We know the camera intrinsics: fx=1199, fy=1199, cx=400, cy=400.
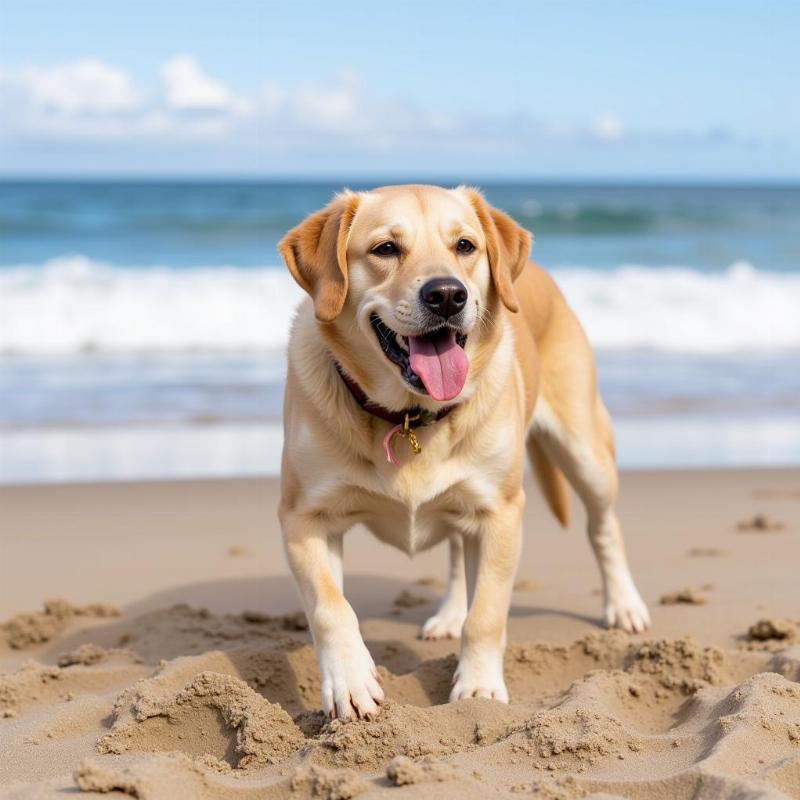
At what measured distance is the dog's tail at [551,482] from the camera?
5.09 metres

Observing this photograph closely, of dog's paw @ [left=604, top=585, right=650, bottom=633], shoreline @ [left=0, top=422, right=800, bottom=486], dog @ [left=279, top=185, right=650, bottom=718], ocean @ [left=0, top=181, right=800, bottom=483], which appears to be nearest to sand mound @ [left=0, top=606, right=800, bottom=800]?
dog @ [left=279, top=185, right=650, bottom=718]

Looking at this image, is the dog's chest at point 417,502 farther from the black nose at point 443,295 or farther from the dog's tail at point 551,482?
the dog's tail at point 551,482

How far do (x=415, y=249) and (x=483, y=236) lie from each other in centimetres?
32

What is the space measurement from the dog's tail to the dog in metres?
1.11

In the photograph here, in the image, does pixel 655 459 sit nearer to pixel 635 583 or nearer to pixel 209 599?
pixel 635 583

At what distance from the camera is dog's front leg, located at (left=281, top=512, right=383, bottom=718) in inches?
132

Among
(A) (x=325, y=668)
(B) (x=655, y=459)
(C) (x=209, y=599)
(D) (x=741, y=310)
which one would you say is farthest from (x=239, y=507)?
(D) (x=741, y=310)

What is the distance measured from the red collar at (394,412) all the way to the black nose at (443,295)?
35cm

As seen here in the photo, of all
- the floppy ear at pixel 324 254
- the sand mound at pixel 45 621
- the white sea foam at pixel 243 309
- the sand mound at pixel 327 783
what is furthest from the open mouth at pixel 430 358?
the white sea foam at pixel 243 309

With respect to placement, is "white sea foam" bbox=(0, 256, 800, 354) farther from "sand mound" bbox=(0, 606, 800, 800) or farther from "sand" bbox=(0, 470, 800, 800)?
"sand mound" bbox=(0, 606, 800, 800)

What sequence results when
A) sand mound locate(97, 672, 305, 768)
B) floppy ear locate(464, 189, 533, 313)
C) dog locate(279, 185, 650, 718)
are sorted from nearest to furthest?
sand mound locate(97, 672, 305, 768), dog locate(279, 185, 650, 718), floppy ear locate(464, 189, 533, 313)

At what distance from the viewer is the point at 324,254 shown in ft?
12.4

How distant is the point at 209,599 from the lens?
513 cm

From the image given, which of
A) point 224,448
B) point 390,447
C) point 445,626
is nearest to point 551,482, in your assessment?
point 445,626
